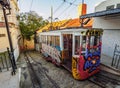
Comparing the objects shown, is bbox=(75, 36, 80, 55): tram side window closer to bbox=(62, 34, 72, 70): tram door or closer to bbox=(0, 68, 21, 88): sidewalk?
bbox=(62, 34, 72, 70): tram door

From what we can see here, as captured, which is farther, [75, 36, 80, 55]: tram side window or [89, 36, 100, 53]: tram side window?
[75, 36, 80, 55]: tram side window

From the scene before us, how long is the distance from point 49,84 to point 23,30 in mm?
15708

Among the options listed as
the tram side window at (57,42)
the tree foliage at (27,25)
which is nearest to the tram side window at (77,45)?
the tram side window at (57,42)

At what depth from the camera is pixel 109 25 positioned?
8000mm

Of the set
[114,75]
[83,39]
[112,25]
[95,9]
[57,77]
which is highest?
[95,9]

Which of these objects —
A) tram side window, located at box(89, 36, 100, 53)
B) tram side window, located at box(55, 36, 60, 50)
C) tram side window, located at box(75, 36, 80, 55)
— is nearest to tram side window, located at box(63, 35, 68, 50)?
tram side window, located at box(55, 36, 60, 50)

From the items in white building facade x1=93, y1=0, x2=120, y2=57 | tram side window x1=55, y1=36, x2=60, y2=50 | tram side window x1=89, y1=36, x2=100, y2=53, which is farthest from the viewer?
tram side window x1=55, y1=36, x2=60, y2=50

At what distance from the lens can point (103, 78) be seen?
5.83m

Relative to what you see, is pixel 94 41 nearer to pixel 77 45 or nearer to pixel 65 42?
pixel 77 45

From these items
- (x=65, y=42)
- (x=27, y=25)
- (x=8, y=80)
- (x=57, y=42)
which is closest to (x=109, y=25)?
(x=65, y=42)

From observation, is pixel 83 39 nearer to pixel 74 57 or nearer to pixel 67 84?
pixel 74 57

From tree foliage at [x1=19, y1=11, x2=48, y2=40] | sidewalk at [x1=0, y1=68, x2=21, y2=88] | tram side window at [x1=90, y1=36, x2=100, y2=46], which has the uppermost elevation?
tree foliage at [x1=19, y1=11, x2=48, y2=40]

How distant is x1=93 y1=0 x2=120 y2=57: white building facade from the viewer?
7547mm

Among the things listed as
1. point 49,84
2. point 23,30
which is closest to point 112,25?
point 49,84
